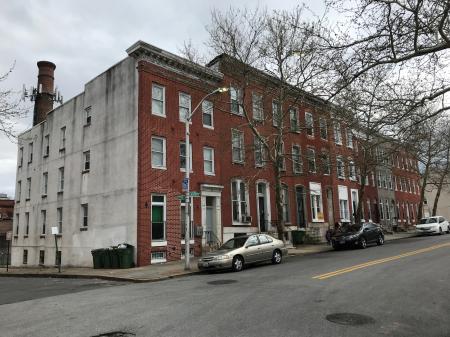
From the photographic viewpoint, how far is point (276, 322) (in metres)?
7.23

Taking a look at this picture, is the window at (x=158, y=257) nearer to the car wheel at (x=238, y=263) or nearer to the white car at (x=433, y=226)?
the car wheel at (x=238, y=263)

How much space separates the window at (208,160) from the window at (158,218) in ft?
13.3

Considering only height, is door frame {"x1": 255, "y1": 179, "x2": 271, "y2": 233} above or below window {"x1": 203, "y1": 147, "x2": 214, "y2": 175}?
below

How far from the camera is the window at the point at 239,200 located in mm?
26953

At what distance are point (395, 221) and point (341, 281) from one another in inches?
1632

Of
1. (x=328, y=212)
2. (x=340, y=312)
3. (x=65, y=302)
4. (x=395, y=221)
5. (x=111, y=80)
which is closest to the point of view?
(x=340, y=312)

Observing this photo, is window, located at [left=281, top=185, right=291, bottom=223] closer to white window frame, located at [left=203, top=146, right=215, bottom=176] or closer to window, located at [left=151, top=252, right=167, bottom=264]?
white window frame, located at [left=203, top=146, right=215, bottom=176]

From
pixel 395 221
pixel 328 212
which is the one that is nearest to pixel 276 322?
pixel 328 212

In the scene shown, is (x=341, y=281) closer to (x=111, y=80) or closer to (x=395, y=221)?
(x=111, y=80)

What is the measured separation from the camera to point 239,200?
27203 mm

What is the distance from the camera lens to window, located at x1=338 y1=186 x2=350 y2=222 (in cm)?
3828

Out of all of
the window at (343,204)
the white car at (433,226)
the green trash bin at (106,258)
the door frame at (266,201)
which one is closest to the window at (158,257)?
the green trash bin at (106,258)

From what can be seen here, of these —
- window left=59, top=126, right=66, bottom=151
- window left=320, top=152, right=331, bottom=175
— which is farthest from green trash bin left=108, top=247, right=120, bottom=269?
window left=59, top=126, right=66, bottom=151

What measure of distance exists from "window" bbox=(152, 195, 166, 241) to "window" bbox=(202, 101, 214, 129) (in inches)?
241
